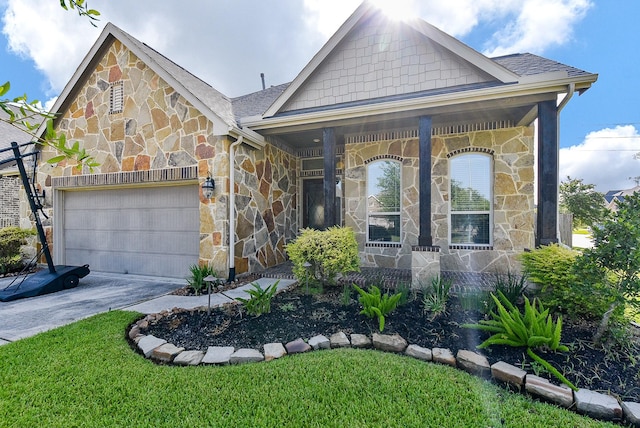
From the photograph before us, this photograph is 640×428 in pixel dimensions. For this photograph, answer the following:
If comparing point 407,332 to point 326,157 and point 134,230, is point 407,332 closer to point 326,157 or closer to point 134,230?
point 326,157

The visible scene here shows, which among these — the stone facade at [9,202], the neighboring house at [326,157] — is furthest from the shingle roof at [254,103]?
the stone facade at [9,202]

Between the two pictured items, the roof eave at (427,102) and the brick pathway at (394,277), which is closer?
the roof eave at (427,102)

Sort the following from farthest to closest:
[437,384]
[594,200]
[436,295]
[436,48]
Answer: [594,200], [436,48], [436,295], [437,384]

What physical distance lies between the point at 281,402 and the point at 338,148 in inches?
264

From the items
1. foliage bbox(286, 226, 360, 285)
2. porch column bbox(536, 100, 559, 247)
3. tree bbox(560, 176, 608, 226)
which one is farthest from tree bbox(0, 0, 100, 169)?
tree bbox(560, 176, 608, 226)

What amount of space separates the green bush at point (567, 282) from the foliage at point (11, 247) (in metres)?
10.7

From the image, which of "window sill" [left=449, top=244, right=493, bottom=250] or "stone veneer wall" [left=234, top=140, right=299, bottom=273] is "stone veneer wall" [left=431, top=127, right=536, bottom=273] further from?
"stone veneer wall" [left=234, top=140, right=299, bottom=273]

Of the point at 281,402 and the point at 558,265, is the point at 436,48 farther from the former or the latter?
the point at 281,402

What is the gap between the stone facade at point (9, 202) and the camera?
28.7 ft

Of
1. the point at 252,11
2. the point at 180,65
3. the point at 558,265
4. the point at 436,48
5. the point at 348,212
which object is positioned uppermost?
the point at 252,11

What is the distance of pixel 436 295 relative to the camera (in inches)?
164

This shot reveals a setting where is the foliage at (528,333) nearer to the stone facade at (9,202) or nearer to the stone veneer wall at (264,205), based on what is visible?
the stone veneer wall at (264,205)

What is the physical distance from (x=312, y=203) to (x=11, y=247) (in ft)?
24.9

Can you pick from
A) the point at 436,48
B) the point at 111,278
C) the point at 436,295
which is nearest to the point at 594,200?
the point at 436,48
